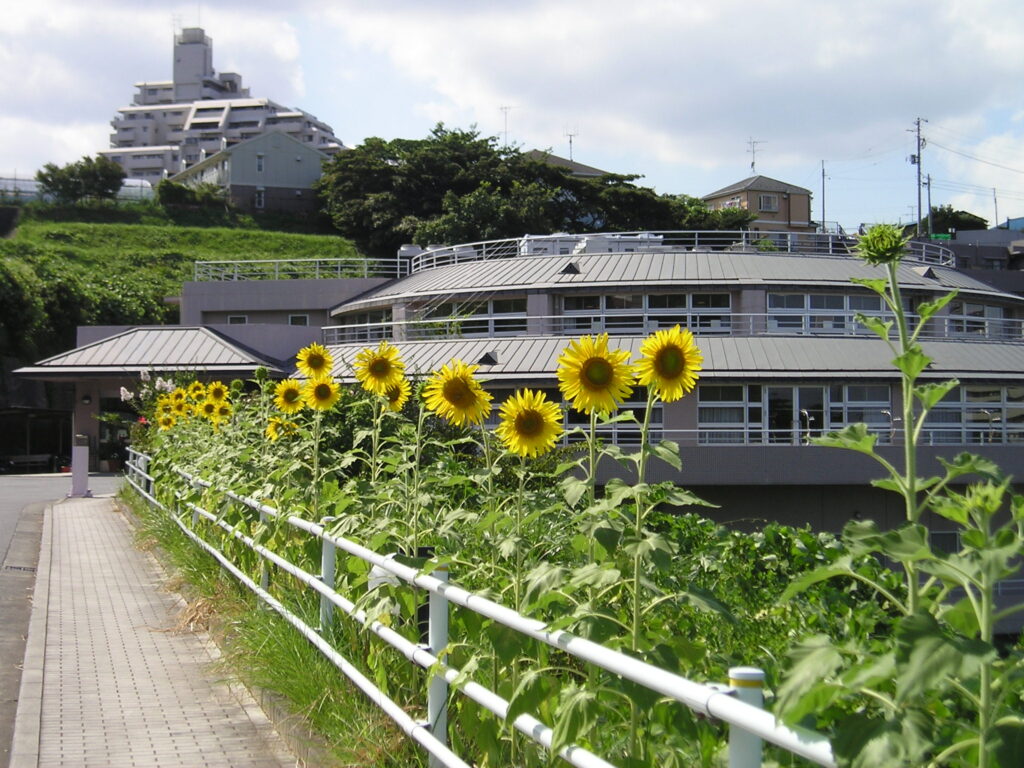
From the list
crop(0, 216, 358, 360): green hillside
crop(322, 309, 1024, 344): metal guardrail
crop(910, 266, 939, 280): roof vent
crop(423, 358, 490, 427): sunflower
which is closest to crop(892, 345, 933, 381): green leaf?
crop(423, 358, 490, 427): sunflower

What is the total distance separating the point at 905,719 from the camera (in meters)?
2.31

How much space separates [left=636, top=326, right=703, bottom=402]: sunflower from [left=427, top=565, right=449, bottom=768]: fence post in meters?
1.34

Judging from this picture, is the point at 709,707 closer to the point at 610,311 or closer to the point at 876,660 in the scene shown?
the point at 876,660

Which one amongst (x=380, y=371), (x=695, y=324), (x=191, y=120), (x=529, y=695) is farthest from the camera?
(x=191, y=120)

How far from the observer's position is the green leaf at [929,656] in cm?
Result: 213

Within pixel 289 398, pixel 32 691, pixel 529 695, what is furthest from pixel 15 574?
pixel 529 695

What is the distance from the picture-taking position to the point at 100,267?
70438 millimetres

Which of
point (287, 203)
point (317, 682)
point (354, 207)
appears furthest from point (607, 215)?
point (317, 682)

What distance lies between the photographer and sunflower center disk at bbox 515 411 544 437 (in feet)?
16.1

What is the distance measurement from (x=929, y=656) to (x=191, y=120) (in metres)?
154

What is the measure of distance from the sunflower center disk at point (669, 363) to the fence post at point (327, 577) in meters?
3.20

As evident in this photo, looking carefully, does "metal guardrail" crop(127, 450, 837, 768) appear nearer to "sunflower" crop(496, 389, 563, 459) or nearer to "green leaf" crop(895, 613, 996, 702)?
"green leaf" crop(895, 613, 996, 702)

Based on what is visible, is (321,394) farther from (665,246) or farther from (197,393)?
(665,246)

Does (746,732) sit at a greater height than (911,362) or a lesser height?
lesser
